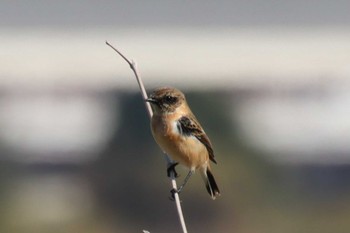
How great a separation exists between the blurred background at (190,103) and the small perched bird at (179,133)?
5.82 meters

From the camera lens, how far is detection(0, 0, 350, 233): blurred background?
1164 centimetres

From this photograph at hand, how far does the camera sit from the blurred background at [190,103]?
11641mm

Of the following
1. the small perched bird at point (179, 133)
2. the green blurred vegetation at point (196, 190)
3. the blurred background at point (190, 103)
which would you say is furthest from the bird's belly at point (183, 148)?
the blurred background at point (190, 103)

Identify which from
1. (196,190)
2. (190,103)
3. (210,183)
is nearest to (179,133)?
(210,183)

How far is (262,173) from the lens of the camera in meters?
12.9

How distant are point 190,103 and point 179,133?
9459mm

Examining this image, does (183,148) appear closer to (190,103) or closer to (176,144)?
(176,144)

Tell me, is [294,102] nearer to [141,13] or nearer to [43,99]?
[43,99]

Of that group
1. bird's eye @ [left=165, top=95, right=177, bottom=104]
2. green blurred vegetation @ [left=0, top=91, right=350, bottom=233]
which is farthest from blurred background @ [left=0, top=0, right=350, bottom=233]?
bird's eye @ [left=165, top=95, right=177, bottom=104]

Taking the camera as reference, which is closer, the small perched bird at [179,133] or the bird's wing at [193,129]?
the small perched bird at [179,133]

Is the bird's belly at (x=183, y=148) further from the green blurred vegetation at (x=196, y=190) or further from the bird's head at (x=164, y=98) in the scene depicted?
the green blurred vegetation at (x=196, y=190)

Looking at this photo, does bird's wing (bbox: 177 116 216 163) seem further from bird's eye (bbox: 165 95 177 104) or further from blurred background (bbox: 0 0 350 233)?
blurred background (bbox: 0 0 350 233)

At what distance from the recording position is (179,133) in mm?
4465

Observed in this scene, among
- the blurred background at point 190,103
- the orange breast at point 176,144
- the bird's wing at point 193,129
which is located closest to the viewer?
the orange breast at point 176,144
